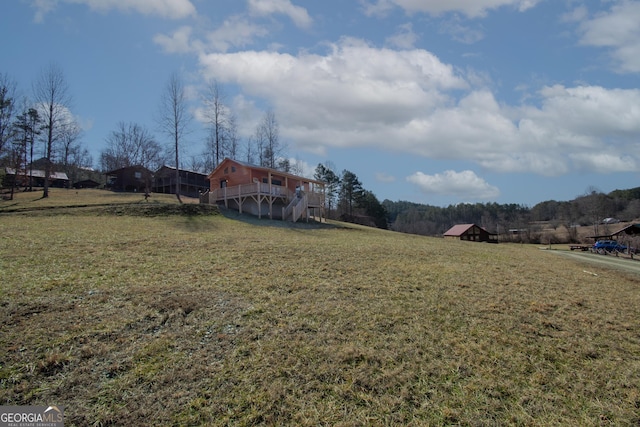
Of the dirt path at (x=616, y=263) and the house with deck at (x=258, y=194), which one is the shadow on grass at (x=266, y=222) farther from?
the dirt path at (x=616, y=263)

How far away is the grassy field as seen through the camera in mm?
3436

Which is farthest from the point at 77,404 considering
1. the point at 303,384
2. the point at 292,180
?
the point at 292,180

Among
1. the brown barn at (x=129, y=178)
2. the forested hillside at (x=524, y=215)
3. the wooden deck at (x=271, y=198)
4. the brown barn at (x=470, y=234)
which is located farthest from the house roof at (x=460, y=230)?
the brown barn at (x=129, y=178)

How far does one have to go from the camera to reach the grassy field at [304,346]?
3.44 meters

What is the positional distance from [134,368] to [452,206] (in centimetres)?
11301

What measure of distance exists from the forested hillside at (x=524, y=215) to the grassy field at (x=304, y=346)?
184 feet

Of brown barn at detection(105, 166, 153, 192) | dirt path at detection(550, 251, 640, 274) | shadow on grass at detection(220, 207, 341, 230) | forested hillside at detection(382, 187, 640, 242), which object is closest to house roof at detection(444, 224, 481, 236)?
forested hillside at detection(382, 187, 640, 242)

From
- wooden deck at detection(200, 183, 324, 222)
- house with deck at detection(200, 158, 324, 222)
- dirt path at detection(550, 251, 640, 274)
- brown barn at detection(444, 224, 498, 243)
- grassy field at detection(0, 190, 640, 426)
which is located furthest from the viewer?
brown barn at detection(444, 224, 498, 243)

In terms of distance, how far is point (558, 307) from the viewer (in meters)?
6.89

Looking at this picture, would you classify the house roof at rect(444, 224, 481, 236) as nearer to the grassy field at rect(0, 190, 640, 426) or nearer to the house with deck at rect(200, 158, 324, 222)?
the house with deck at rect(200, 158, 324, 222)

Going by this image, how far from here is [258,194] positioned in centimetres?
2498

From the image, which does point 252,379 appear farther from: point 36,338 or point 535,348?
point 535,348

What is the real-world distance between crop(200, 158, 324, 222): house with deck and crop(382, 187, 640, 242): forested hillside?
44.4 metres

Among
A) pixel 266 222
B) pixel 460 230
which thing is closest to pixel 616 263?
pixel 266 222
